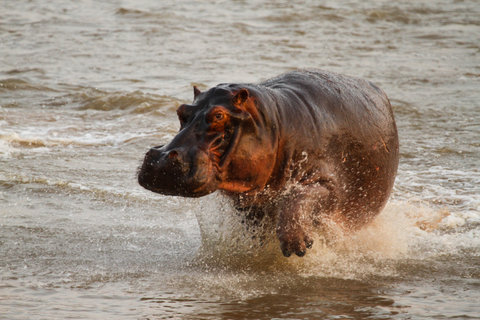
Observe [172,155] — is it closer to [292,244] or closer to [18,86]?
[292,244]

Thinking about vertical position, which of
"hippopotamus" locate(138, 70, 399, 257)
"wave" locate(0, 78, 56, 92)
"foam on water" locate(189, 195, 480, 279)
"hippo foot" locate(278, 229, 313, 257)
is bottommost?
"wave" locate(0, 78, 56, 92)

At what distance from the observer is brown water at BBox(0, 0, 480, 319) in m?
4.06

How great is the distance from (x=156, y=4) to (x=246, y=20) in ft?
8.75

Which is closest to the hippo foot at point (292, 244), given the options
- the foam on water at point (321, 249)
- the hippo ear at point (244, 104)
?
the foam on water at point (321, 249)

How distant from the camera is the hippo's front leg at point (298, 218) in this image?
158 inches

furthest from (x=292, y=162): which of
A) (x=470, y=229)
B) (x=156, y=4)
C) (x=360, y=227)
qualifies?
(x=156, y=4)

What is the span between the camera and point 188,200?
6297 millimetres

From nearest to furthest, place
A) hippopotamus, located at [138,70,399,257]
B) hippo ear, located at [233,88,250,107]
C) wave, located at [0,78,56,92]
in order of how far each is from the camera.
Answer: hippopotamus, located at [138,70,399,257]
hippo ear, located at [233,88,250,107]
wave, located at [0,78,56,92]

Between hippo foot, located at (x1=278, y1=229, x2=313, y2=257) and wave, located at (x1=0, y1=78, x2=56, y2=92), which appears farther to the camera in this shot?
wave, located at (x1=0, y1=78, x2=56, y2=92)

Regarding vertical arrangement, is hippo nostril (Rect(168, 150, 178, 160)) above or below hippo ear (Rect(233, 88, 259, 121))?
below

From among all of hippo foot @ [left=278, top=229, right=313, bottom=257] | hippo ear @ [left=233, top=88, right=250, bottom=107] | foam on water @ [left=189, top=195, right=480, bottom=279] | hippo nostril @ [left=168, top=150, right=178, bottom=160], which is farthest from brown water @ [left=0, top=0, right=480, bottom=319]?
hippo ear @ [left=233, top=88, right=250, bottom=107]

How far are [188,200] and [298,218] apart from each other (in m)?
2.31

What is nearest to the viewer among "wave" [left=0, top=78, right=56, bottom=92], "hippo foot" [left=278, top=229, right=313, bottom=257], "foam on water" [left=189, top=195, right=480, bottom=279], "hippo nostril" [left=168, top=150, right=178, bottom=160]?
"hippo nostril" [left=168, top=150, right=178, bottom=160]

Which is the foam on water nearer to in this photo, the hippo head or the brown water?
the brown water
